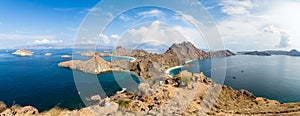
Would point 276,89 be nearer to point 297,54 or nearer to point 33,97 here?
point 33,97

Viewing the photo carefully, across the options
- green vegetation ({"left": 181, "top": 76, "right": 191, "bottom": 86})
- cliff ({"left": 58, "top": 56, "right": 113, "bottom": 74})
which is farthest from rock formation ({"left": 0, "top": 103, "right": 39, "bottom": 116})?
cliff ({"left": 58, "top": 56, "right": 113, "bottom": 74})

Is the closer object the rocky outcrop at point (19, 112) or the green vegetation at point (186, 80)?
the rocky outcrop at point (19, 112)

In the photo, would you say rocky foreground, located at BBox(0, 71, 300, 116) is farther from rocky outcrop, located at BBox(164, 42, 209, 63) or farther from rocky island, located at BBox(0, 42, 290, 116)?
rocky outcrop, located at BBox(164, 42, 209, 63)

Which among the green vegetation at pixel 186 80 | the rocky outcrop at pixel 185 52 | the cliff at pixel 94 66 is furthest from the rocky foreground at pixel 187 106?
the rocky outcrop at pixel 185 52

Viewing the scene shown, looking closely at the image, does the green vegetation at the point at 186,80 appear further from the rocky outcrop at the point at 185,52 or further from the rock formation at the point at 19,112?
the rocky outcrop at the point at 185,52

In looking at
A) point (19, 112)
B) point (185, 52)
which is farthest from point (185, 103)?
point (185, 52)

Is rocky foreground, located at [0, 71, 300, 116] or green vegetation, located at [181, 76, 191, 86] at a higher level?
green vegetation, located at [181, 76, 191, 86]

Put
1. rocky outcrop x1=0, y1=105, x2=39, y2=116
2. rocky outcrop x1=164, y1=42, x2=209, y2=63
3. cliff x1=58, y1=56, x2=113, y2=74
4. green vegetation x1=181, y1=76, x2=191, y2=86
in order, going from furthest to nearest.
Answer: rocky outcrop x1=164, y1=42, x2=209, y2=63, cliff x1=58, y1=56, x2=113, y2=74, green vegetation x1=181, y1=76, x2=191, y2=86, rocky outcrop x1=0, y1=105, x2=39, y2=116

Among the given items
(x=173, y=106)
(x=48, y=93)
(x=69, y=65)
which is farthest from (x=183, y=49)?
(x=173, y=106)

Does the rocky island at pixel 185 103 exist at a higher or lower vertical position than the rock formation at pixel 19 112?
higher

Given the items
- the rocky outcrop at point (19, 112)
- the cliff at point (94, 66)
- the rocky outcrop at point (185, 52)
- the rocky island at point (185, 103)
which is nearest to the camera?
the rocky outcrop at point (19, 112)

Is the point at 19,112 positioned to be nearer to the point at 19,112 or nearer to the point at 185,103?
the point at 19,112
